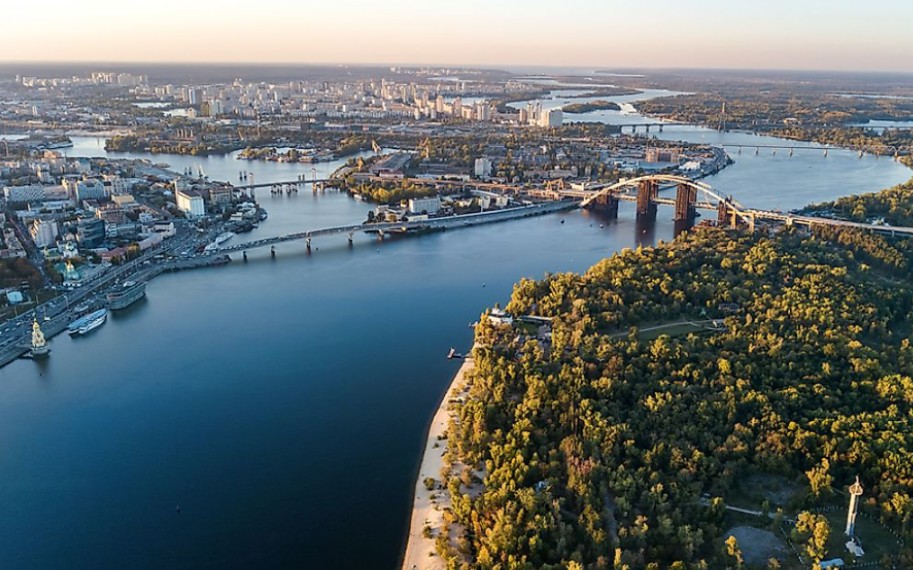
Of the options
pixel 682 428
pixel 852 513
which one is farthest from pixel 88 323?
pixel 852 513

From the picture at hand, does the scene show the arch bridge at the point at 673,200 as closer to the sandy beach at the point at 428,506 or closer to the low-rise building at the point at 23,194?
the sandy beach at the point at 428,506

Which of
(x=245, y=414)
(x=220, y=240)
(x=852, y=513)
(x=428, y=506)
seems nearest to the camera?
(x=852, y=513)

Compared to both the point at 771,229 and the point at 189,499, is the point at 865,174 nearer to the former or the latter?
the point at 771,229

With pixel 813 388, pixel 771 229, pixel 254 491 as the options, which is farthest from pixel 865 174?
pixel 254 491

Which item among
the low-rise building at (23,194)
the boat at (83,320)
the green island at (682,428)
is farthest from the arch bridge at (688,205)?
the low-rise building at (23,194)

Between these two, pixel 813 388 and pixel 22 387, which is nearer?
pixel 813 388

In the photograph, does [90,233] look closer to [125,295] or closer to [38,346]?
[125,295]
